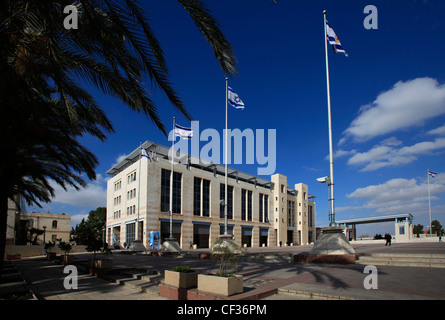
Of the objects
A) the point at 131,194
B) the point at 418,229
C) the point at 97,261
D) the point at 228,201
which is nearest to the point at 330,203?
the point at 97,261

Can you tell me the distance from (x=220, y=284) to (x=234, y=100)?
53.3 ft

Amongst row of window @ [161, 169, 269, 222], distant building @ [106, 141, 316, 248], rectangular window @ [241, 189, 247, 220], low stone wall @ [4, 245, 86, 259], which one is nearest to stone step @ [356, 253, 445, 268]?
row of window @ [161, 169, 269, 222]

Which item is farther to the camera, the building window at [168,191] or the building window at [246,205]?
the building window at [246,205]


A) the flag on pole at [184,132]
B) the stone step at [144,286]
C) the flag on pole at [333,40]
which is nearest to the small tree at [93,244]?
the stone step at [144,286]

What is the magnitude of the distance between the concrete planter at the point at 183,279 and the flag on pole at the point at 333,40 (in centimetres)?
1541

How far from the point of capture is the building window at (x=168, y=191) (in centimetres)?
4350

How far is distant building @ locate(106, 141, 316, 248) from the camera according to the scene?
42.2 m

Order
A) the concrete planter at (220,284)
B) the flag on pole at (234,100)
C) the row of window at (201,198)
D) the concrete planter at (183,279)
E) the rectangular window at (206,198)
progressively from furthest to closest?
the rectangular window at (206,198) → the row of window at (201,198) → the flag on pole at (234,100) → the concrete planter at (183,279) → the concrete planter at (220,284)

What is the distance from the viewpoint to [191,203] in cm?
4678

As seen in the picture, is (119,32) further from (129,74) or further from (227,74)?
(227,74)

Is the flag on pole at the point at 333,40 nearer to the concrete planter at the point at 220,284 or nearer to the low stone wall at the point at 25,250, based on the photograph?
the concrete planter at the point at 220,284

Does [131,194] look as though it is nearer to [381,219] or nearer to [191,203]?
[191,203]
